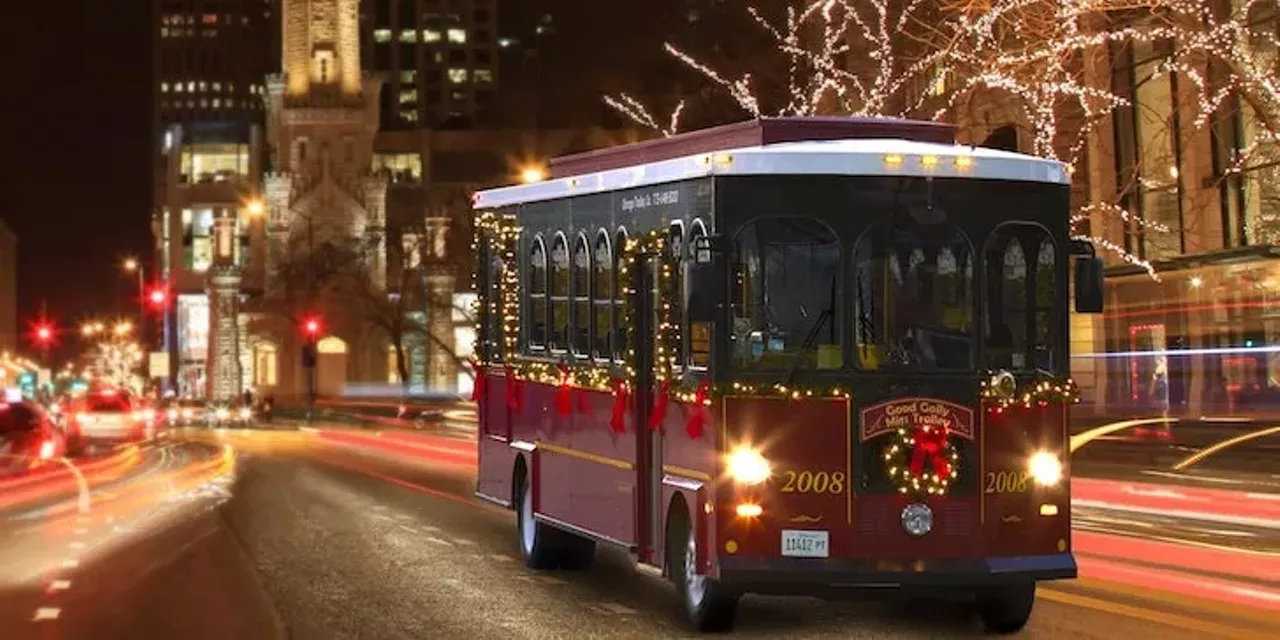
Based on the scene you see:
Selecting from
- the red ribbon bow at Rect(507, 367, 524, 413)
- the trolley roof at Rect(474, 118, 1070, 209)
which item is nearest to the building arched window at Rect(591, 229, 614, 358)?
the trolley roof at Rect(474, 118, 1070, 209)

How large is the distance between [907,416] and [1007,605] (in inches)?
65.1

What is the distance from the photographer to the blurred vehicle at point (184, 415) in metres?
73.4

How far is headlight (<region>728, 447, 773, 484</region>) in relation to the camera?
39.5ft

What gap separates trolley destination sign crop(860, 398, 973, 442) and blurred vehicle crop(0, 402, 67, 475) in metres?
29.3

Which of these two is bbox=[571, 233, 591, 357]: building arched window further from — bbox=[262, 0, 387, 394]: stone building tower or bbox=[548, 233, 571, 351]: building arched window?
bbox=[262, 0, 387, 394]: stone building tower

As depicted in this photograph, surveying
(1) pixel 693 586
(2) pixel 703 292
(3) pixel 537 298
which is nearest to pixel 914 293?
(2) pixel 703 292

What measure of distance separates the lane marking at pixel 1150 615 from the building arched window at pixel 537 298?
4.88 metres

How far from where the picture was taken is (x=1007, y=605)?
12773mm

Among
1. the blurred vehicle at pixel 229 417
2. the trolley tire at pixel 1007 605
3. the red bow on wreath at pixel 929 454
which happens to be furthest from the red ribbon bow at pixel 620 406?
the blurred vehicle at pixel 229 417

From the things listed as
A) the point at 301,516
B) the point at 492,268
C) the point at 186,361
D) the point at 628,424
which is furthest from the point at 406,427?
the point at 186,361

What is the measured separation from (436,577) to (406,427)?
Answer: 4404 centimetres

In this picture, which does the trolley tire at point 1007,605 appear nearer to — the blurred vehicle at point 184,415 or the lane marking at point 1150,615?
the lane marking at point 1150,615

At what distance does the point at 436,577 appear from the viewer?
16281mm

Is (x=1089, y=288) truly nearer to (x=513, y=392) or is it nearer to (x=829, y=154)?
(x=829, y=154)
